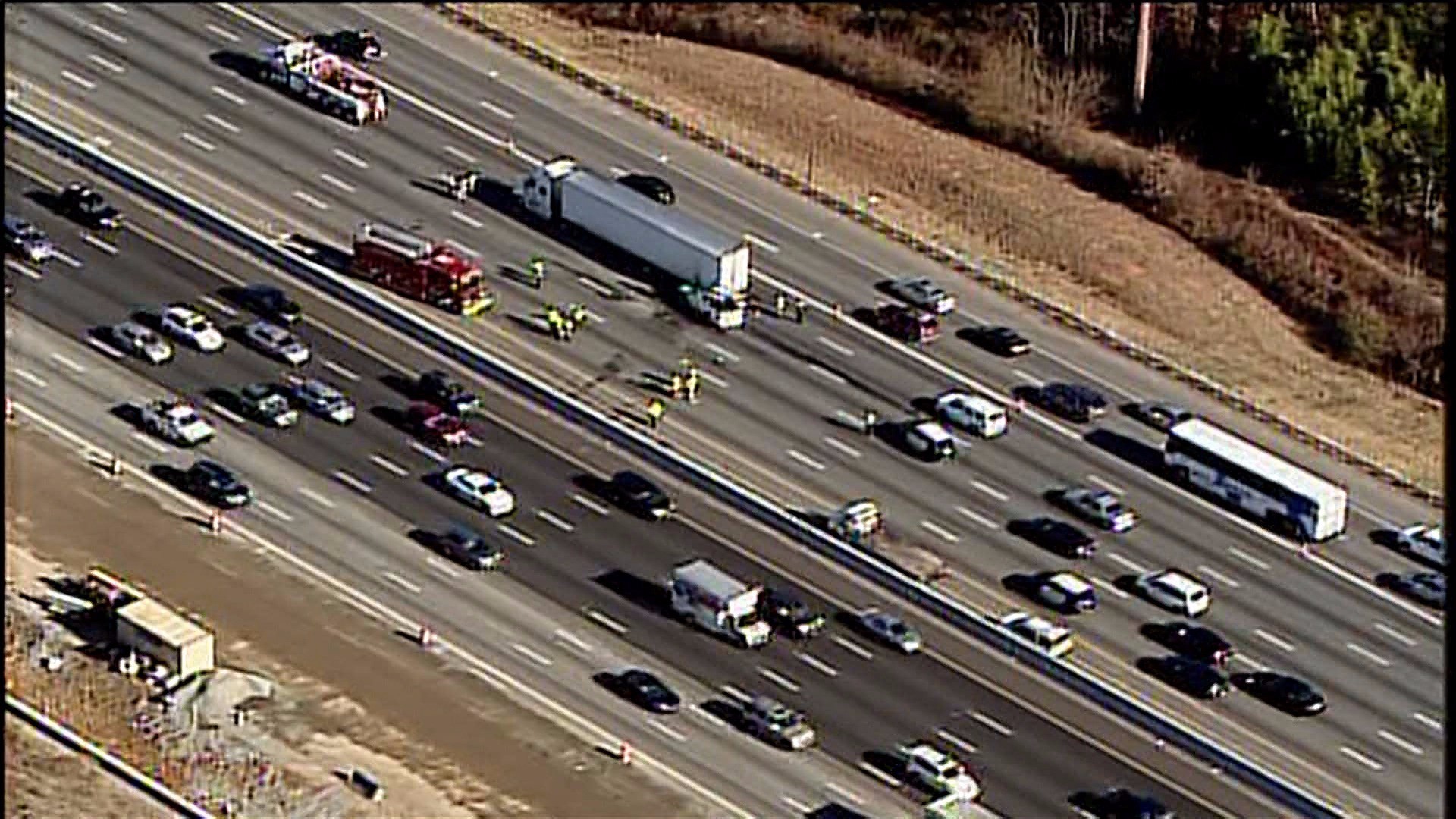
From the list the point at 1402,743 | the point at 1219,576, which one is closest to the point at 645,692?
the point at 1219,576

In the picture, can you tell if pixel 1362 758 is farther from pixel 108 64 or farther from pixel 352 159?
pixel 108 64

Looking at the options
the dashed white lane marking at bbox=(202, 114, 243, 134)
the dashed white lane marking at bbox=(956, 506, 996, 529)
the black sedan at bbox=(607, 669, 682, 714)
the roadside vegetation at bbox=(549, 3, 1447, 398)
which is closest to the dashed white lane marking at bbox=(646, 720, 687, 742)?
the black sedan at bbox=(607, 669, 682, 714)

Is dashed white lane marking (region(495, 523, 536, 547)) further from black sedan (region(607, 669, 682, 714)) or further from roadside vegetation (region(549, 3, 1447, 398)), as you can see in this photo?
roadside vegetation (region(549, 3, 1447, 398))

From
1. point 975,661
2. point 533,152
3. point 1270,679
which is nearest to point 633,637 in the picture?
point 975,661

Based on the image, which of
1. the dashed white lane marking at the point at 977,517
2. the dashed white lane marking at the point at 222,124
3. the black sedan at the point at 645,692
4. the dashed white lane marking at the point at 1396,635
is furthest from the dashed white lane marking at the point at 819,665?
the dashed white lane marking at the point at 222,124

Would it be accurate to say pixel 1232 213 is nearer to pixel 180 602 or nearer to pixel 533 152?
pixel 533 152

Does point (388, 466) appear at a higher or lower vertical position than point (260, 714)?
higher

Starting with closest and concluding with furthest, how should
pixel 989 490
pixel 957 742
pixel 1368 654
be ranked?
pixel 957 742 → pixel 1368 654 → pixel 989 490
